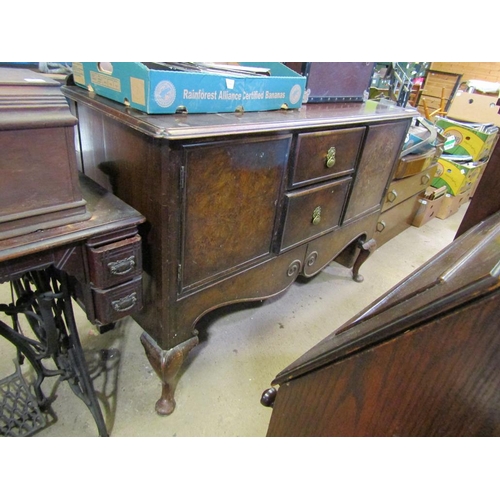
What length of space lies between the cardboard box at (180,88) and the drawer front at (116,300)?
0.45 m

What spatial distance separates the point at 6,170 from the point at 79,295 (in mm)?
480

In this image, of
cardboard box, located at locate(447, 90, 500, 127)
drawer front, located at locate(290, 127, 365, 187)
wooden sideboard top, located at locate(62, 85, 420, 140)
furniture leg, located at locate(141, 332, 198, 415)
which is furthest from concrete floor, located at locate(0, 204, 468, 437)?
cardboard box, located at locate(447, 90, 500, 127)

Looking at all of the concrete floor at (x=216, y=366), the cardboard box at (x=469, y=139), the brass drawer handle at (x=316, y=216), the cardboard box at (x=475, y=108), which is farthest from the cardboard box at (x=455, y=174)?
the brass drawer handle at (x=316, y=216)

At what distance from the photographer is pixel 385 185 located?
177 centimetres

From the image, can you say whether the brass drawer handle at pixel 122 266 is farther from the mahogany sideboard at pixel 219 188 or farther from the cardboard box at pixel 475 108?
the cardboard box at pixel 475 108

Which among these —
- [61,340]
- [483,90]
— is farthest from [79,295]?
[483,90]

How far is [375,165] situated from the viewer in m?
1.57

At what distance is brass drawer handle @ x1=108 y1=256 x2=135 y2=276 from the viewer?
2.88ft

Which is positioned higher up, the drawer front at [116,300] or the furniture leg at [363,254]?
the drawer front at [116,300]

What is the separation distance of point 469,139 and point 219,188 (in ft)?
10.1

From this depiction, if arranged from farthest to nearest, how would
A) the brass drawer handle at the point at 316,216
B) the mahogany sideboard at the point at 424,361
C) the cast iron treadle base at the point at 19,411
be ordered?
the brass drawer handle at the point at 316,216 → the cast iron treadle base at the point at 19,411 → the mahogany sideboard at the point at 424,361

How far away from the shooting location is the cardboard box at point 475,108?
3.35m

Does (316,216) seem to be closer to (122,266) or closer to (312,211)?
(312,211)

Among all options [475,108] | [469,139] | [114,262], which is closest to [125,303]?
[114,262]
